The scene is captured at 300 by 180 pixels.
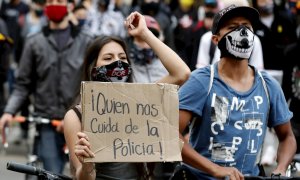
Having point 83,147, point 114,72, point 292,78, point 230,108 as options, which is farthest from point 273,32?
point 83,147

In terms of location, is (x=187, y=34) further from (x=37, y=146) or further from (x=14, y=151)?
(x=37, y=146)

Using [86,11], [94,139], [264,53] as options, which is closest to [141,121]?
[94,139]

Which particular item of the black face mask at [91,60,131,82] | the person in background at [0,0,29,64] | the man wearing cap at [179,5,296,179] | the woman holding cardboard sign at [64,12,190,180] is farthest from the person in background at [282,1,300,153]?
the person in background at [0,0,29,64]

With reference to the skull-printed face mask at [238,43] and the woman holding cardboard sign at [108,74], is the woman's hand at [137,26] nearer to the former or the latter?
the woman holding cardboard sign at [108,74]

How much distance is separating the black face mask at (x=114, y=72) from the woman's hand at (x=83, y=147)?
28.2 inches

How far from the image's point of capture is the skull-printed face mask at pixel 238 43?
6.75 meters

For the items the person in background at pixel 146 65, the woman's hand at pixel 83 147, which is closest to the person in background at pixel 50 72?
the person in background at pixel 146 65

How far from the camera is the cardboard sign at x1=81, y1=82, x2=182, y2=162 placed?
5.81 metres

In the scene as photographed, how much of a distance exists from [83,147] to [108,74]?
0.82 meters

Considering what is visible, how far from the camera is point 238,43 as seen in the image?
22.1 ft

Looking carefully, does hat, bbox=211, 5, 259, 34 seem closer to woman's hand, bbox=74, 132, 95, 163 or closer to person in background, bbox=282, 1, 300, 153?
woman's hand, bbox=74, 132, 95, 163

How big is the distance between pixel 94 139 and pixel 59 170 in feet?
14.2

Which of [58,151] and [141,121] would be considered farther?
[58,151]

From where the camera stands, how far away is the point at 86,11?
62.8 feet
